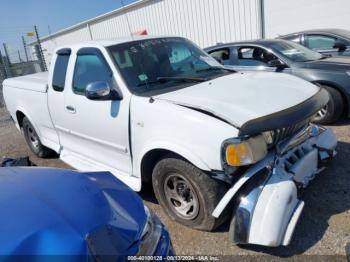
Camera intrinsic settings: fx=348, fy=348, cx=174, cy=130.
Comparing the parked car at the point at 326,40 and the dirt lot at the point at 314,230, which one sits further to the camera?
the parked car at the point at 326,40

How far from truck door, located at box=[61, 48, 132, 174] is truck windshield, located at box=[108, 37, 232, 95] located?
0.65ft

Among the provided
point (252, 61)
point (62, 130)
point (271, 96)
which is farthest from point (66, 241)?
point (252, 61)

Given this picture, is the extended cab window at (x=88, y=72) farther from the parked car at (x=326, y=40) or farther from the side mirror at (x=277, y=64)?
the parked car at (x=326, y=40)

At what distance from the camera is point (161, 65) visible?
391cm

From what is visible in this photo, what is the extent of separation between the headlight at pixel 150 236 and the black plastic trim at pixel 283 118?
0.96 meters

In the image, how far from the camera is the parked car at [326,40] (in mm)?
7818

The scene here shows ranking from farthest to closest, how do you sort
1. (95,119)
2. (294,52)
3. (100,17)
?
(100,17) < (294,52) < (95,119)

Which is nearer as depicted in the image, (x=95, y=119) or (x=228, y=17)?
(x=95, y=119)

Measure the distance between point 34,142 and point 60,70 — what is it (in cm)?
204

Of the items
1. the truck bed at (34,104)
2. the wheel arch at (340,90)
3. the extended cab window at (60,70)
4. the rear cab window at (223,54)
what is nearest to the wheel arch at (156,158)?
the extended cab window at (60,70)

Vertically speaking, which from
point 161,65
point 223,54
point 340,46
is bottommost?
point 340,46

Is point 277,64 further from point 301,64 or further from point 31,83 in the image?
point 31,83

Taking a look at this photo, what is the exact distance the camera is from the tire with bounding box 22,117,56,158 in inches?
233

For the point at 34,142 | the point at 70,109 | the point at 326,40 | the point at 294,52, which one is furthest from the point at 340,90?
the point at 34,142
